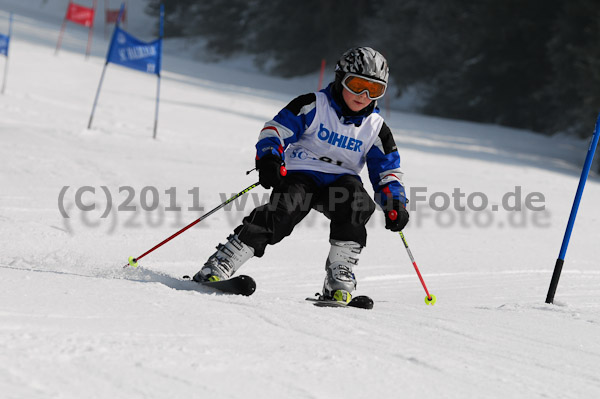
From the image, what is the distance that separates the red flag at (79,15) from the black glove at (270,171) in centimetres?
1776

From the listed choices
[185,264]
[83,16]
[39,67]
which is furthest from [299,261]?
[83,16]

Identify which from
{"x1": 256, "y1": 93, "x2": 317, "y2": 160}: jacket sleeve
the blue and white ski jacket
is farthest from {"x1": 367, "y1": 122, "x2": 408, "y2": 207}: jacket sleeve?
{"x1": 256, "y1": 93, "x2": 317, "y2": 160}: jacket sleeve

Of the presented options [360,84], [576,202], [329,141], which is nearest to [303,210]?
[329,141]

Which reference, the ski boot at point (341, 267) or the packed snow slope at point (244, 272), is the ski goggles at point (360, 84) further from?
the packed snow slope at point (244, 272)

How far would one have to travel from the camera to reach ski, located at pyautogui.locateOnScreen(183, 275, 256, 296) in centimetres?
359

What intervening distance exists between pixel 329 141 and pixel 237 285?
1.01 metres

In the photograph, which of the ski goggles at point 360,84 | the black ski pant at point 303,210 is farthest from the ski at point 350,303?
the ski goggles at point 360,84

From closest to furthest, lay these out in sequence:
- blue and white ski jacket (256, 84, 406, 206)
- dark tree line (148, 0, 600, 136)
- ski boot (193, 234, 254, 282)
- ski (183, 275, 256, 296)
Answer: ski (183, 275, 256, 296) < ski boot (193, 234, 254, 282) < blue and white ski jacket (256, 84, 406, 206) < dark tree line (148, 0, 600, 136)

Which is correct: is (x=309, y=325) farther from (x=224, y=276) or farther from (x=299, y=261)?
(x=299, y=261)

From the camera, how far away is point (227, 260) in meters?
3.90

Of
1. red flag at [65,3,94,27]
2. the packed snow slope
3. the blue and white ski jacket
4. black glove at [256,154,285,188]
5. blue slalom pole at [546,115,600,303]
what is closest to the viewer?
the packed snow slope

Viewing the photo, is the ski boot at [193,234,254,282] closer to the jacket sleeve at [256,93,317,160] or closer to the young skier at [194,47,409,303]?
the young skier at [194,47,409,303]

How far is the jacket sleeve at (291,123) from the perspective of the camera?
396 cm

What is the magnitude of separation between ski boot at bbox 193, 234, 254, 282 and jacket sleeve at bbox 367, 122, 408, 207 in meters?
0.85
